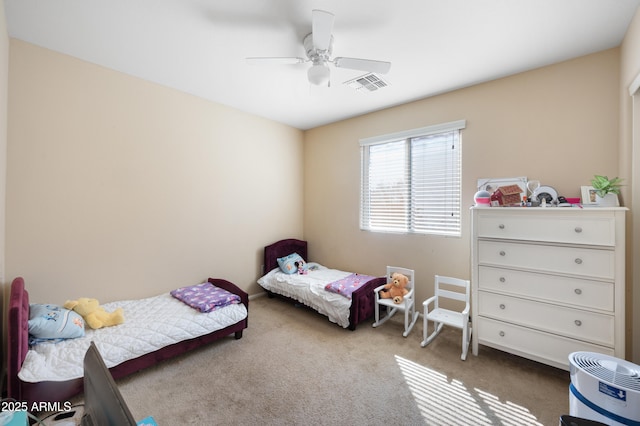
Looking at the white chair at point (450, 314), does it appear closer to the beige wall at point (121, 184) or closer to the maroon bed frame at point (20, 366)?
the beige wall at point (121, 184)

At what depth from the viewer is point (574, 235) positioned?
2.00 meters

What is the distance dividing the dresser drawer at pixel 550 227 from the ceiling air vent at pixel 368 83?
168cm

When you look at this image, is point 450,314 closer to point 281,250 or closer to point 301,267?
point 301,267

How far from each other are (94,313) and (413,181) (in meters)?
3.58

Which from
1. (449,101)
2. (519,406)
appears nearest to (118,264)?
(519,406)

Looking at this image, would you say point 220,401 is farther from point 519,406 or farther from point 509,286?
point 509,286

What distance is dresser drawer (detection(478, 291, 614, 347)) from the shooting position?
75.3 inches

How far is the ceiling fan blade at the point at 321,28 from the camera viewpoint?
1.63 m

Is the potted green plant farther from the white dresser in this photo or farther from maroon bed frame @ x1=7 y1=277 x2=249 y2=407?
maroon bed frame @ x1=7 y1=277 x2=249 y2=407

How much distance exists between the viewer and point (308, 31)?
2.07 metres

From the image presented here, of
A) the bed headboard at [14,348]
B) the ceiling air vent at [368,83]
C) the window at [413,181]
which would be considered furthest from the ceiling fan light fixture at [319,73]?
the bed headboard at [14,348]

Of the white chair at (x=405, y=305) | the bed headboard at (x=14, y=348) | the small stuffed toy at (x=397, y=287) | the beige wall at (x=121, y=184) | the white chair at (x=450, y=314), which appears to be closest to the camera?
the bed headboard at (x=14, y=348)

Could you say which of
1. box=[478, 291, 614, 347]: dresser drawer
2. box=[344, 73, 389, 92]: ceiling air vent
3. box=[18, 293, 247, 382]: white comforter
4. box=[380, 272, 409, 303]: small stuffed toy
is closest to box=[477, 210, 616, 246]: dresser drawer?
box=[478, 291, 614, 347]: dresser drawer

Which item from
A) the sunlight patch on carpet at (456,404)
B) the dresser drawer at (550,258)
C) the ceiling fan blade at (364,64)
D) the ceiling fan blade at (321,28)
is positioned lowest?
the sunlight patch on carpet at (456,404)
